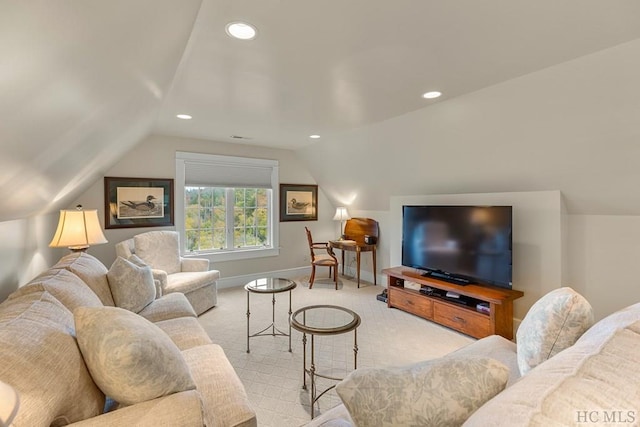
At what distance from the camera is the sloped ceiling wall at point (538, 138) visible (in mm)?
1985

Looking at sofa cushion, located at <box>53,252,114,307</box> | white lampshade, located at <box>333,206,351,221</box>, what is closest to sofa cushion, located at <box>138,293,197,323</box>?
sofa cushion, located at <box>53,252,114,307</box>

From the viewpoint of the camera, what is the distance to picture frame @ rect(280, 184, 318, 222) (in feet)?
17.1

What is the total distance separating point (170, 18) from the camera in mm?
1244

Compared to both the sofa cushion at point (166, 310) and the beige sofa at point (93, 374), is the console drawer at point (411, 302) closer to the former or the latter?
the sofa cushion at point (166, 310)

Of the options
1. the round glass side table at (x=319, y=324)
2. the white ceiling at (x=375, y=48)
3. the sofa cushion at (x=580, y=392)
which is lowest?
the round glass side table at (x=319, y=324)

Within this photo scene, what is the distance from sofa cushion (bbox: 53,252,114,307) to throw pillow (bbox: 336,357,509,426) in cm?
198

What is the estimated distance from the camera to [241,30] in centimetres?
161

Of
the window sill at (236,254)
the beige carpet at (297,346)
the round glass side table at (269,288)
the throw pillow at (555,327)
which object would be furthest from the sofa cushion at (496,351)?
the window sill at (236,254)

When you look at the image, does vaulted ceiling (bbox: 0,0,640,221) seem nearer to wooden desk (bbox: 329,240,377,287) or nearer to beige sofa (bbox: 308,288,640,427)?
beige sofa (bbox: 308,288,640,427)

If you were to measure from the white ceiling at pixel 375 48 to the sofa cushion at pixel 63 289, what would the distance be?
1.53 metres

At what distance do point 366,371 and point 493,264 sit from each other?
2.68m

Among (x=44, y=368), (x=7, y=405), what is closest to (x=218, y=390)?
(x=44, y=368)

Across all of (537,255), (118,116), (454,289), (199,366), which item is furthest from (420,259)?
(118,116)

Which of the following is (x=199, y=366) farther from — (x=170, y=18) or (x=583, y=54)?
(x=583, y=54)
